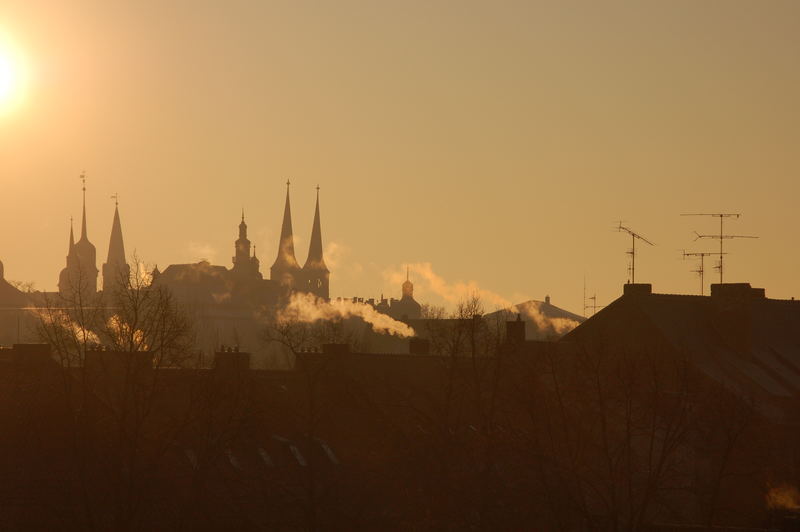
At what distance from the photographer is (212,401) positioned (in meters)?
60.7

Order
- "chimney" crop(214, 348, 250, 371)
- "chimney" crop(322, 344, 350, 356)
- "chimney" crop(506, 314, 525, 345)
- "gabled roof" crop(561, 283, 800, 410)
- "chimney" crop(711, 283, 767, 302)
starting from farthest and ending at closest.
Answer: "chimney" crop(711, 283, 767, 302) < "chimney" crop(506, 314, 525, 345) < "gabled roof" crop(561, 283, 800, 410) < "chimney" crop(322, 344, 350, 356) < "chimney" crop(214, 348, 250, 371)

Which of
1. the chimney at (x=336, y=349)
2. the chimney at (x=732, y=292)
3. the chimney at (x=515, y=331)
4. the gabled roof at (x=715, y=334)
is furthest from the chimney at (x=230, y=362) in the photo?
the chimney at (x=732, y=292)

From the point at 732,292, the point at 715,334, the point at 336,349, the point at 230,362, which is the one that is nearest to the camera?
the point at 230,362

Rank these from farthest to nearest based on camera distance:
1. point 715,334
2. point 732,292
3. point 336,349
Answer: point 732,292
point 715,334
point 336,349

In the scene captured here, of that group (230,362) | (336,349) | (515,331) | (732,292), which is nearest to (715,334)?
(732,292)

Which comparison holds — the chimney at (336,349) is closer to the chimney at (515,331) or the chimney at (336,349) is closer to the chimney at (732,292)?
the chimney at (515,331)

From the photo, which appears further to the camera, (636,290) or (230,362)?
(636,290)

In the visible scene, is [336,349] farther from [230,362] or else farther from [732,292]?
[732,292]

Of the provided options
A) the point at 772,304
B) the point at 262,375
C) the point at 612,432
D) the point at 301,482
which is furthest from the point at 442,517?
the point at 772,304

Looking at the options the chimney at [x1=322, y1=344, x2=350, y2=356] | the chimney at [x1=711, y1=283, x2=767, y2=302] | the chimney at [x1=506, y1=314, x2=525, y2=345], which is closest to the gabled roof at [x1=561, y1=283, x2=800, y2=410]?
the chimney at [x1=711, y1=283, x2=767, y2=302]

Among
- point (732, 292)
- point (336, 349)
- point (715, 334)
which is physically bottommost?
point (336, 349)

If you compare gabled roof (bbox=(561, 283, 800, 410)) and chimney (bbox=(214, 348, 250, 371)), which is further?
gabled roof (bbox=(561, 283, 800, 410))

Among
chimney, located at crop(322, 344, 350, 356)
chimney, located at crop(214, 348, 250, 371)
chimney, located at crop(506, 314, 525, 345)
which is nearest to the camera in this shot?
chimney, located at crop(214, 348, 250, 371)

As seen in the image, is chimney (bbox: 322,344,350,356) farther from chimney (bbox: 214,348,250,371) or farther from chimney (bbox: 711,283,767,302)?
chimney (bbox: 711,283,767,302)
